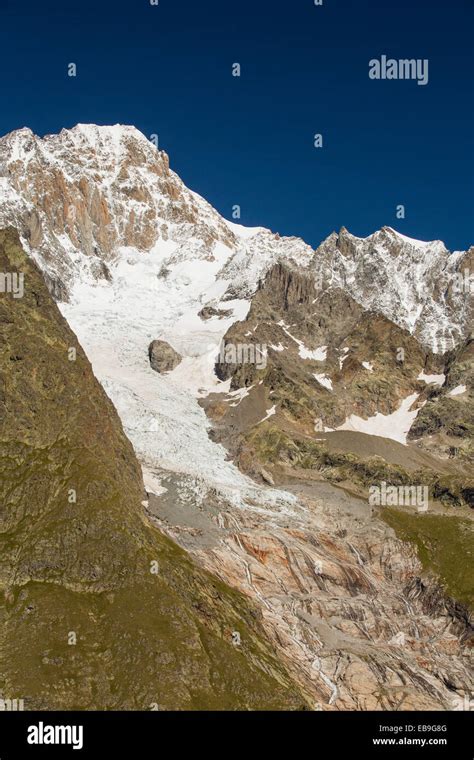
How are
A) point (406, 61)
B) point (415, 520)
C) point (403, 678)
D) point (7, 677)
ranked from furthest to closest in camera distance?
point (415, 520), point (403, 678), point (406, 61), point (7, 677)

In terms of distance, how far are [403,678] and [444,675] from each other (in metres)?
11.8

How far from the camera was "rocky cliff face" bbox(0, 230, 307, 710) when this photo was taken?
7919 centimetres

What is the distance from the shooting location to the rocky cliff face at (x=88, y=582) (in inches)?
3118

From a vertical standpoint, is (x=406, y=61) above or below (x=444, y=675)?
above

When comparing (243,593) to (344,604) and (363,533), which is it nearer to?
(344,604)

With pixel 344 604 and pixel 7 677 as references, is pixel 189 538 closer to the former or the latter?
pixel 344 604

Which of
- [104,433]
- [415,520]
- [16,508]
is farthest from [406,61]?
[415,520]

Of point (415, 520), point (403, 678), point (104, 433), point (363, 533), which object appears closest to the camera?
point (403, 678)

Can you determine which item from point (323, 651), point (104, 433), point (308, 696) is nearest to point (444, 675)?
point (323, 651)

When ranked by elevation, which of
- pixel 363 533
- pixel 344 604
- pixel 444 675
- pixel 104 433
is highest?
pixel 104 433

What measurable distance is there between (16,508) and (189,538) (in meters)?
36.4

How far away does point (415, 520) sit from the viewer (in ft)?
550

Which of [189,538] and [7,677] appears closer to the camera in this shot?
[7,677]

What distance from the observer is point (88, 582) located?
9362 centimetres
